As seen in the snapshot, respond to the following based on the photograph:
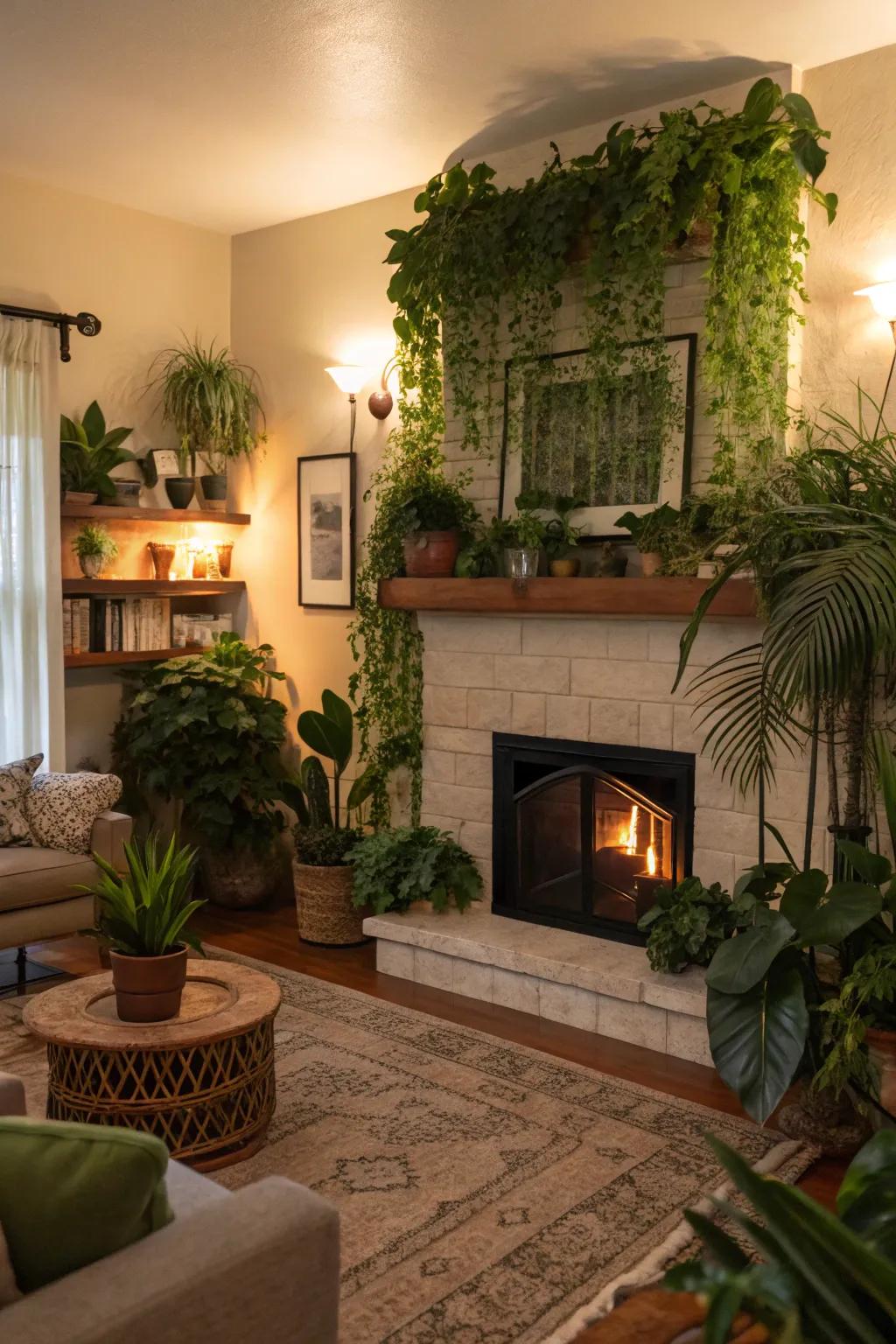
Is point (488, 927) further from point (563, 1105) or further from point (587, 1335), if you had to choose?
point (587, 1335)

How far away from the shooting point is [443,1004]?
4.13 metres

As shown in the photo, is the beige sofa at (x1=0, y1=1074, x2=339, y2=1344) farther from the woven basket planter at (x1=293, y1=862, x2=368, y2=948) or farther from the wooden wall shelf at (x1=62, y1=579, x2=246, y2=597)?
the wooden wall shelf at (x1=62, y1=579, x2=246, y2=597)

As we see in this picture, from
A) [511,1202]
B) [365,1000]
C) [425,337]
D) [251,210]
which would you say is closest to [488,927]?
A: [365,1000]

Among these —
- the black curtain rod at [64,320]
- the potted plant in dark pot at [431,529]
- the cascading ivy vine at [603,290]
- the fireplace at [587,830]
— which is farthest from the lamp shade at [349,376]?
the fireplace at [587,830]

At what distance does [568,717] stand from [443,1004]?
3.64 feet

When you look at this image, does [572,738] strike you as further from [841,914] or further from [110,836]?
[110,836]

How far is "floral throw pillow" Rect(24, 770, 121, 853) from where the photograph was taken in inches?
173

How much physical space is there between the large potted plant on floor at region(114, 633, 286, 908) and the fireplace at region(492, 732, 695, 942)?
1.19 metres

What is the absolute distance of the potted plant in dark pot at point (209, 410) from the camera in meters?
5.51

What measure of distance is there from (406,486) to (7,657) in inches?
72.4

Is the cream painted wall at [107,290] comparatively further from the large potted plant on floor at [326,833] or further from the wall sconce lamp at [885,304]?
the wall sconce lamp at [885,304]

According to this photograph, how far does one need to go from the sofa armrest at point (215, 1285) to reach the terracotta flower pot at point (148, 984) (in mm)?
1266

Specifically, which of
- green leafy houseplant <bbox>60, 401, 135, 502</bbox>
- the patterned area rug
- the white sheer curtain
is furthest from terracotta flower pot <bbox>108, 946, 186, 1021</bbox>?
green leafy houseplant <bbox>60, 401, 135, 502</bbox>

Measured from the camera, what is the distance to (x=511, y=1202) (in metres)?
2.78
